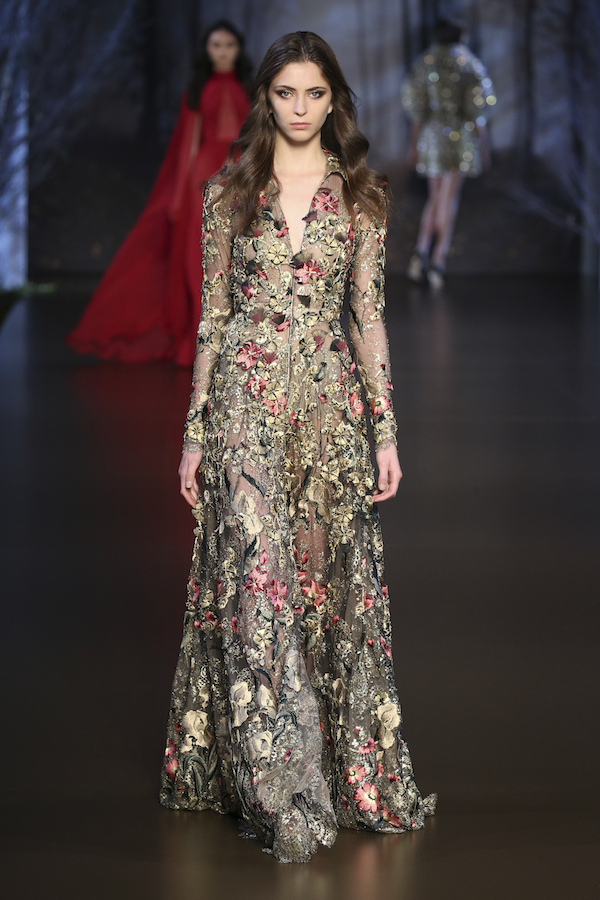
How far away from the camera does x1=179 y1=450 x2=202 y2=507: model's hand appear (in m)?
2.23

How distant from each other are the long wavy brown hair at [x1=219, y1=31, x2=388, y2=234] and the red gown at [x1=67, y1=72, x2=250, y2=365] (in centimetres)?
471

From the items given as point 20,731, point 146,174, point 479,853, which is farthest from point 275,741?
point 146,174

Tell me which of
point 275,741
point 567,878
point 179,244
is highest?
point 179,244

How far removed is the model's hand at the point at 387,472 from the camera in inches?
88.0

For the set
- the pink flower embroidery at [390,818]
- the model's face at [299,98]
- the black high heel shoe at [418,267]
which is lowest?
the pink flower embroidery at [390,818]

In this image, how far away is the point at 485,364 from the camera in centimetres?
748

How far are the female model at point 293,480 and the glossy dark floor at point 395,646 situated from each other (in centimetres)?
12

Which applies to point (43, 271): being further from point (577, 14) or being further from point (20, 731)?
point (20, 731)

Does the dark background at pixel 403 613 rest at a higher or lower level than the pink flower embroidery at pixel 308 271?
lower

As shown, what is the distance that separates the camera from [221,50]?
21.8 ft

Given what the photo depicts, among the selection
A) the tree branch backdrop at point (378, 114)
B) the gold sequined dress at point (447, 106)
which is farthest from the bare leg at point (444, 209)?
the tree branch backdrop at point (378, 114)

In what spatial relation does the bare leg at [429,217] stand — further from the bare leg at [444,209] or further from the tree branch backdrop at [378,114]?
the tree branch backdrop at [378,114]

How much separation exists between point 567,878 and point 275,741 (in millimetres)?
483

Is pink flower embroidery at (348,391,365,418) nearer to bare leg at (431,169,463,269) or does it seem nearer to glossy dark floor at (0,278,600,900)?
glossy dark floor at (0,278,600,900)
